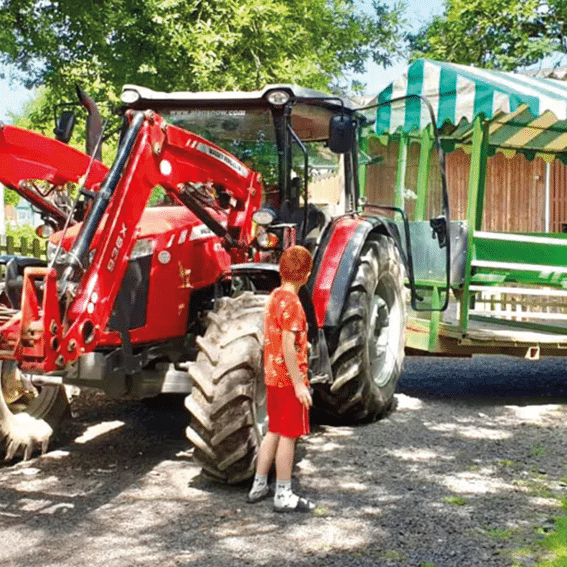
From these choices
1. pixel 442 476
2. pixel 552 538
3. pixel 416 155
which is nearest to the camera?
pixel 552 538

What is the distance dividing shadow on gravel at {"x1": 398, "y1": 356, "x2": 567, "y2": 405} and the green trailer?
473 millimetres

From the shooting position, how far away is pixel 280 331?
5293 millimetres

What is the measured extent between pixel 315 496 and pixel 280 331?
98 cm

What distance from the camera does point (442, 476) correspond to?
6.16 m

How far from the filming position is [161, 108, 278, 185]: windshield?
22.6 ft

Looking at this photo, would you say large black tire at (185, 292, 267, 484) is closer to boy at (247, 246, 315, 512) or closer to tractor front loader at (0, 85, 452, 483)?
tractor front loader at (0, 85, 452, 483)

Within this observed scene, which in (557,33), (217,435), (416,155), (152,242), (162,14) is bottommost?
(217,435)

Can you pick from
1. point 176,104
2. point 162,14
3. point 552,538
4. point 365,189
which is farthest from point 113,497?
point 162,14

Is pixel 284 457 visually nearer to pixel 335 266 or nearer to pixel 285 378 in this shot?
pixel 285 378

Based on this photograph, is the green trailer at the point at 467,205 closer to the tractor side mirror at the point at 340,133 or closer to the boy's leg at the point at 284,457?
the tractor side mirror at the point at 340,133

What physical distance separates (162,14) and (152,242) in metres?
7.41

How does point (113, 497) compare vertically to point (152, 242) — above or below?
below

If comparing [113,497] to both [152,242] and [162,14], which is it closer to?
[152,242]

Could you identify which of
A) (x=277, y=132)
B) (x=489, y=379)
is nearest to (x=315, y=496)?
(x=277, y=132)
